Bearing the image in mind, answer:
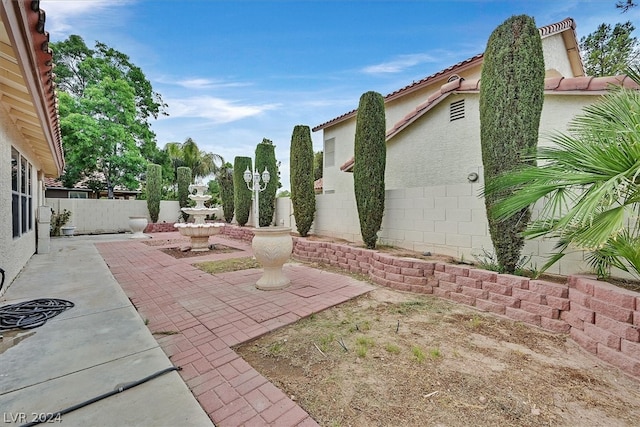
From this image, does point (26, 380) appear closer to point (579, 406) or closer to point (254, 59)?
point (579, 406)

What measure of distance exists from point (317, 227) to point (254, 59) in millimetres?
6610

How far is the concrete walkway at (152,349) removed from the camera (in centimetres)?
181

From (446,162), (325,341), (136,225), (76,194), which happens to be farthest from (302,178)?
(76,194)

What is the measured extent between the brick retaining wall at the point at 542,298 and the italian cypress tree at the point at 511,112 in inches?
19.8

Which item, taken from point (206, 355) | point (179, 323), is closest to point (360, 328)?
point (206, 355)

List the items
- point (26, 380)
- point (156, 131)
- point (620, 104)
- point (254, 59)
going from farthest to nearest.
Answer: point (156, 131) < point (254, 59) < point (620, 104) < point (26, 380)

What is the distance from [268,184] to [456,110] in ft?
24.8

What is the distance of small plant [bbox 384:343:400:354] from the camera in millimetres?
2877

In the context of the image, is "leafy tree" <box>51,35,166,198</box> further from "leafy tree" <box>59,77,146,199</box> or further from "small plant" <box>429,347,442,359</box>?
"small plant" <box>429,347,442,359</box>

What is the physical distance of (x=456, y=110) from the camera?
282 inches

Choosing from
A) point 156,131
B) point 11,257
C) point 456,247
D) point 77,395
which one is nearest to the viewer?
point 77,395

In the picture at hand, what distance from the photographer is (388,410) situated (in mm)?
2049

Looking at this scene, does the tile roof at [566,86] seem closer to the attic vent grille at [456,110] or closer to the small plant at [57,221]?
the attic vent grille at [456,110]

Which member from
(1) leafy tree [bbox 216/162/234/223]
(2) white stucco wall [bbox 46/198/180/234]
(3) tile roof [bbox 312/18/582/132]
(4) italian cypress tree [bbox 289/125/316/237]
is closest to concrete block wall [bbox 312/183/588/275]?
(4) italian cypress tree [bbox 289/125/316/237]
